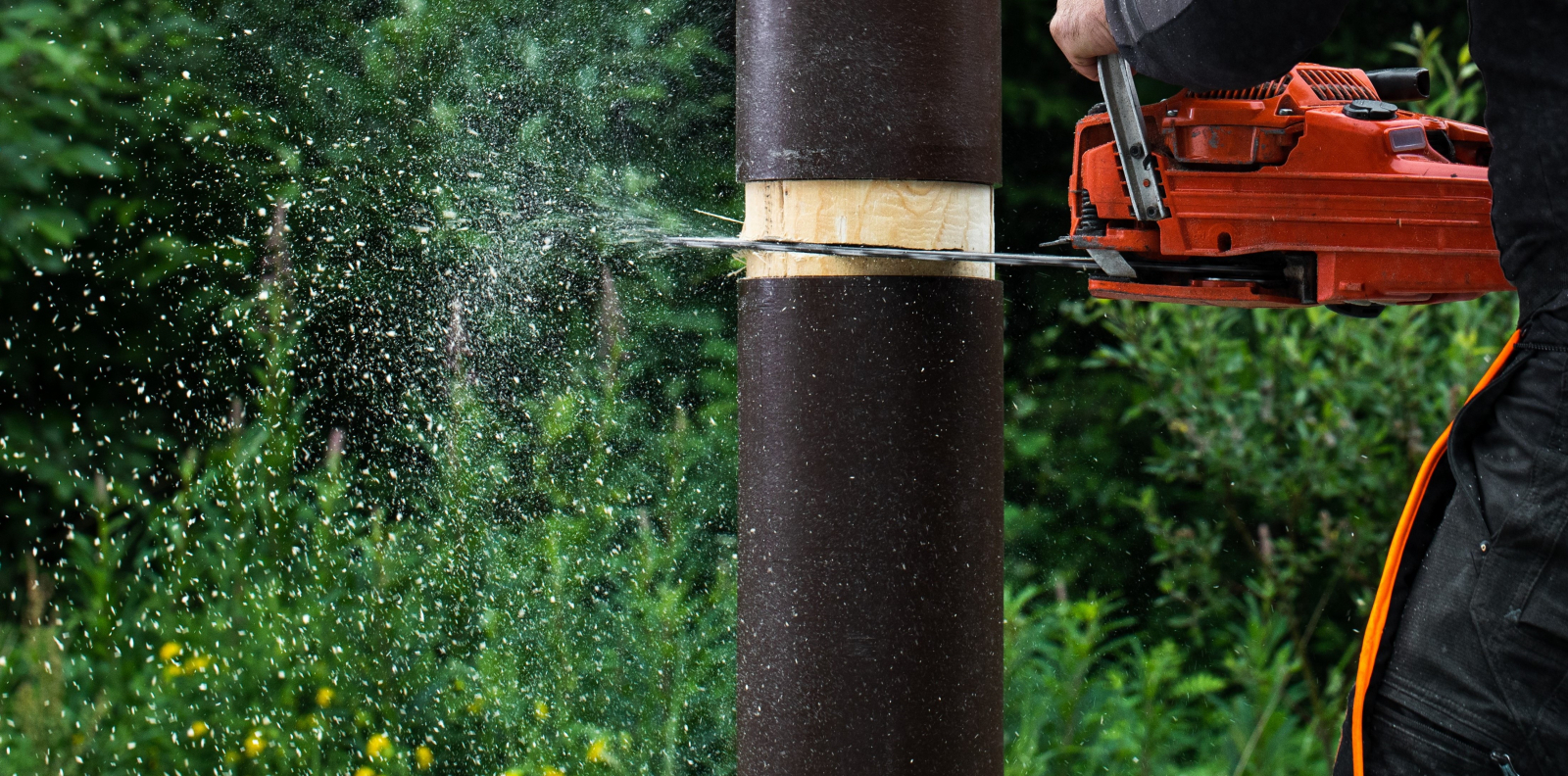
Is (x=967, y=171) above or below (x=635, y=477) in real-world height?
above

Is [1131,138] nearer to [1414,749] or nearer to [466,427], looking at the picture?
[1414,749]

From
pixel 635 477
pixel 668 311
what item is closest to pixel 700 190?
pixel 668 311

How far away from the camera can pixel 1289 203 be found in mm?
1536

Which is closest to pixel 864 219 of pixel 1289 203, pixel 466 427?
pixel 1289 203

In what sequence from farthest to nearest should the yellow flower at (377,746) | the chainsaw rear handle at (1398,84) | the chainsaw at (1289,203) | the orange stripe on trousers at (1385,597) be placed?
the yellow flower at (377,746) → the chainsaw rear handle at (1398,84) → the chainsaw at (1289,203) → the orange stripe on trousers at (1385,597)

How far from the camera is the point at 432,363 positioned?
305 centimetres

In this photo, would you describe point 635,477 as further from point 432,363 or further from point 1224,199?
point 1224,199

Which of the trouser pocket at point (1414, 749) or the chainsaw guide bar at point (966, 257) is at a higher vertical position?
the chainsaw guide bar at point (966, 257)

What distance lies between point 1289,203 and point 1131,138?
0.72 ft

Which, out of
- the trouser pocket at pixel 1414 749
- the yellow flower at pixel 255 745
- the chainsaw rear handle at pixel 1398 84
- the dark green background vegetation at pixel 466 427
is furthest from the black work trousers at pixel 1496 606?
the yellow flower at pixel 255 745

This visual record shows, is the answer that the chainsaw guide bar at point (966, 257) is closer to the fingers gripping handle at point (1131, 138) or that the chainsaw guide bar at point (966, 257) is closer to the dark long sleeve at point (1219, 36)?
the fingers gripping handle at point (1131, 138)

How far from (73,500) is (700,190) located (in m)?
1.88

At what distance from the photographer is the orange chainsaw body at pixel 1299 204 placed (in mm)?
1528

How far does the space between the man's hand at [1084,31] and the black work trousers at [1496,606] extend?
52 cm
